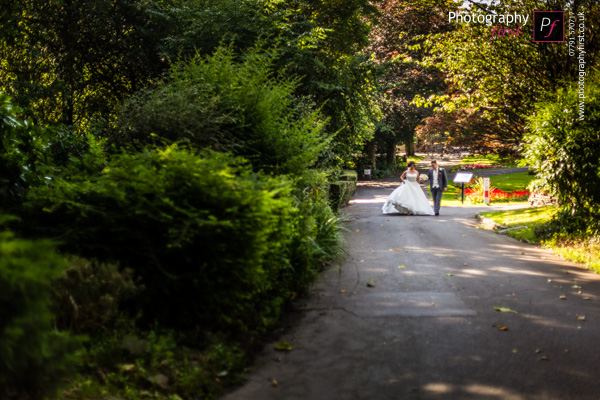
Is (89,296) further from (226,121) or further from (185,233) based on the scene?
(226,121)

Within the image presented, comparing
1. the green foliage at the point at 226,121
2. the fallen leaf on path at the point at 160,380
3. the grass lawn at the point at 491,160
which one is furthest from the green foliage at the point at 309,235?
the grass lawn at the point at 491,160

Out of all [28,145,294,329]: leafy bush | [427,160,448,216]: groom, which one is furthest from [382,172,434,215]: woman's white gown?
[28,145,294,329]: leafy bush

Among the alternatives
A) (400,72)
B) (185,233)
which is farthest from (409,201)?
(400,72)

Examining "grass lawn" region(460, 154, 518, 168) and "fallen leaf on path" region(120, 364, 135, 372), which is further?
"grass lawn" region(460, 154, 518, 168)

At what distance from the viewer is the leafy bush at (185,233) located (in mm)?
5527

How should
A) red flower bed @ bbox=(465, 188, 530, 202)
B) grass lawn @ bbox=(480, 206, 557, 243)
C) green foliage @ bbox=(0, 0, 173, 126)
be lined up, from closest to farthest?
grass lawn @ bbox=(480, 206, 557, 243), green foliage @ bbox=(0, 0, 173, 126), red flower bed @ bbox=(465, 188, 530, 202)

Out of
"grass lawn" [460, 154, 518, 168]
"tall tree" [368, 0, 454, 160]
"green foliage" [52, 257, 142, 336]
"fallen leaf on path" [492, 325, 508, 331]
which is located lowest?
"fallen leaf on path" [492, 325, 508, 331]

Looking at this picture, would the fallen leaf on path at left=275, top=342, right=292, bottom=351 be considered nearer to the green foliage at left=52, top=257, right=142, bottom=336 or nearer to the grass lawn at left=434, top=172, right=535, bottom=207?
the green foliage at left=52, top=257, right=142, bottom=336

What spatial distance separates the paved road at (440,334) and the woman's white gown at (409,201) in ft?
29.9

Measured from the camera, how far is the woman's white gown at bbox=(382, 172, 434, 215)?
67.9ft

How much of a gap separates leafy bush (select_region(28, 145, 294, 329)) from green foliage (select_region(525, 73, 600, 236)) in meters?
8.83

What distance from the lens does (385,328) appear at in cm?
671

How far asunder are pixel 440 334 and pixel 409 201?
14.6 m

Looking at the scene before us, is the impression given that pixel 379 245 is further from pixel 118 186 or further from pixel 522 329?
pixel 118 186
